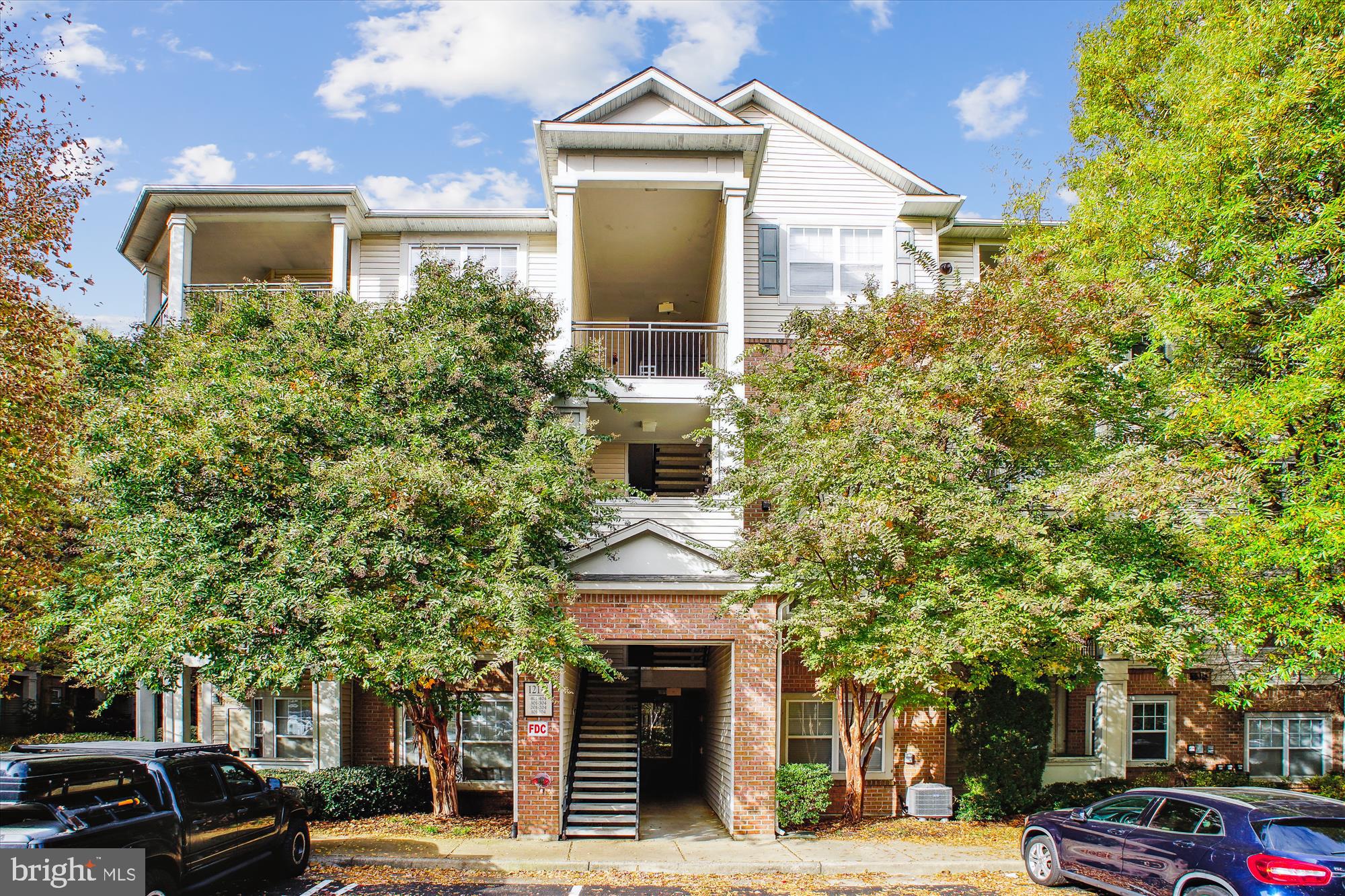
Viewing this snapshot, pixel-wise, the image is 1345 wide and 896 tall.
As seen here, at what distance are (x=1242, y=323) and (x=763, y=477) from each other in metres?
6.72

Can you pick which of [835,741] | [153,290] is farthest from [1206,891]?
[153,290]

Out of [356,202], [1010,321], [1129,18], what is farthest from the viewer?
[356,202]

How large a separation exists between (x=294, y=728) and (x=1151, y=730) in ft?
56.8

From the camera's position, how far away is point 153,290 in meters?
19.3

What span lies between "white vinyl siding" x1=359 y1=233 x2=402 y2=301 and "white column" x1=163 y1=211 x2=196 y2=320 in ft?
10.8

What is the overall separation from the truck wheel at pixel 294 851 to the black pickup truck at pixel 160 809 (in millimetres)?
12

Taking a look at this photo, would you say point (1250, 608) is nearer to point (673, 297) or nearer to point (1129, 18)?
point (1129, 18)

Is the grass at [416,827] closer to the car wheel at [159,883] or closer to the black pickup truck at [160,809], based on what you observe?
the black pickup truck at [160,809]

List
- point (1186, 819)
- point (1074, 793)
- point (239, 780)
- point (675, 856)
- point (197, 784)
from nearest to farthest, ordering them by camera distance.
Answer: point (1186, 819) < point (197, 784) < point (239, 780) < point (675, 856) < point (1074, 793)

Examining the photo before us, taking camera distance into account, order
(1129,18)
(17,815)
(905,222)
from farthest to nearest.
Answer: (905,222) < (1129,18) < (17,815)

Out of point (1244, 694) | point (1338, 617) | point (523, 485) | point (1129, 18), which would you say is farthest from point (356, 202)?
point (1244, 694)

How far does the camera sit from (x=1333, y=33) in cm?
1174

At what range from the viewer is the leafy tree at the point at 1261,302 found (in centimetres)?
1046

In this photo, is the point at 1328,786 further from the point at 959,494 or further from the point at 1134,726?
the point at 959,494
